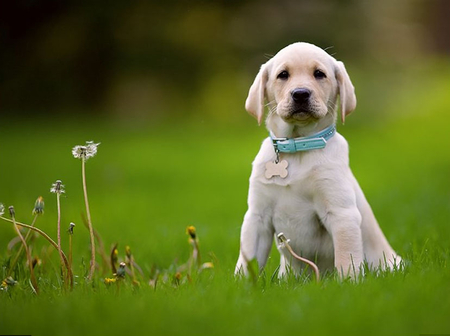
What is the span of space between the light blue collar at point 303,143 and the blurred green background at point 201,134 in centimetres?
74

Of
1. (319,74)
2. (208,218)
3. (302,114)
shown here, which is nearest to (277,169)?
(302,114)

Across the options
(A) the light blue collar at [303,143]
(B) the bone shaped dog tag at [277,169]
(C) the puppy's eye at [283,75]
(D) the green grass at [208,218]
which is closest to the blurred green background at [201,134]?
(D) the green grass at [208,218]

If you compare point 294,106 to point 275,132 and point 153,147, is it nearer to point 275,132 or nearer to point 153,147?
point 275,132

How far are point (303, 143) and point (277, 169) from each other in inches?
7.7

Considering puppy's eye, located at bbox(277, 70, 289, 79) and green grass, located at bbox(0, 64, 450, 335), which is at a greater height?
puppy's eye, located at bbox(277, 70, 289, 79)

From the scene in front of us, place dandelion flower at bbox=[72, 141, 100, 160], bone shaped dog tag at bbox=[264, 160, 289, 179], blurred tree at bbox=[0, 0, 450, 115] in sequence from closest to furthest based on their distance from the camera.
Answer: dandelion flower at bbox=[72, 141, 100, 160]
bone shaped dog tag at bbox=[264, 160, 289, 179]
blurred tree at bbox=[0, 0, 450, 115]

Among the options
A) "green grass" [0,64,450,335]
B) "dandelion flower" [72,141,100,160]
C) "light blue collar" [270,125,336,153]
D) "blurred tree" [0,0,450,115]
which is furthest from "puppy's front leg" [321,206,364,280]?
"blurred tree" [0,0,450,115]

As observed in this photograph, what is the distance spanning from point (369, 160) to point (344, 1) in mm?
10604

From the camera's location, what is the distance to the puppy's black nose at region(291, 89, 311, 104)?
3.55 m

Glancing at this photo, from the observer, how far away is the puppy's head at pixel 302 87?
3.60 meters

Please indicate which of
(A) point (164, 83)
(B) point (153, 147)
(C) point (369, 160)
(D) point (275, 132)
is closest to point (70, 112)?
(A) point (164, 83)

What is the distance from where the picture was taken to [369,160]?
440 inches

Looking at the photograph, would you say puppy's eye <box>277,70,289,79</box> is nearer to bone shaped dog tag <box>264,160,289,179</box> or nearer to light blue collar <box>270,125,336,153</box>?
light blue collar <box>270,125,336,153</box>

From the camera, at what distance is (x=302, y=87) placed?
357 centimetres
